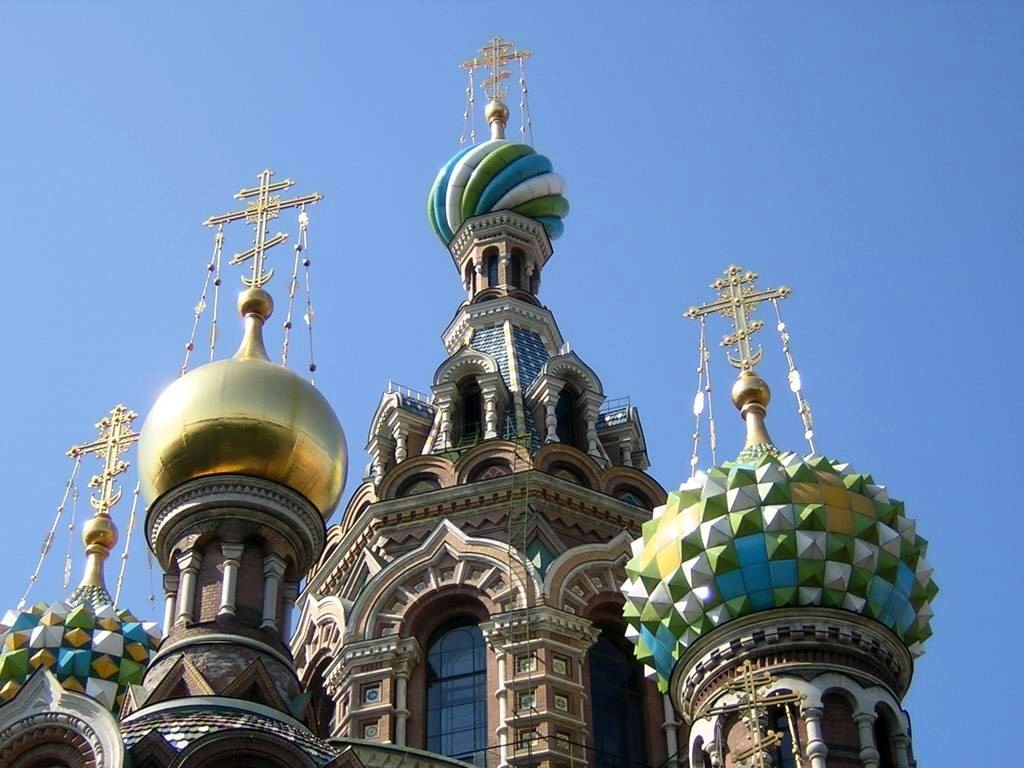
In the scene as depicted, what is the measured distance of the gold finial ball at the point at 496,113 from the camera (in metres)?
28.5

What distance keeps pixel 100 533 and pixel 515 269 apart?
6300 millimetres

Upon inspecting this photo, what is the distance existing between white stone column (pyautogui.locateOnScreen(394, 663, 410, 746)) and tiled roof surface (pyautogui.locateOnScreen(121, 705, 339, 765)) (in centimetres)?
487

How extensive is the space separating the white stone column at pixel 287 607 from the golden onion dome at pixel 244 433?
0.57m

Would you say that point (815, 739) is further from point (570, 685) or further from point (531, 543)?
point (531, 543)

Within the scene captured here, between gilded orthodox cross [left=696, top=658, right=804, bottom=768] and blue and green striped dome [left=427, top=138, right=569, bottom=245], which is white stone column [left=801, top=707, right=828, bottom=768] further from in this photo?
blue and green striped dome [left=427, top=138, right=569, bottom=245]

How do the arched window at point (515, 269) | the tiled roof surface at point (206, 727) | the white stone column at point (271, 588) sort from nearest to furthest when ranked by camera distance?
the tiled roof surface at point (206, 727), the white stone column at point (271, 588), the arched window at point (515, 269)

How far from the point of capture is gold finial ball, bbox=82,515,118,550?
2208 cm

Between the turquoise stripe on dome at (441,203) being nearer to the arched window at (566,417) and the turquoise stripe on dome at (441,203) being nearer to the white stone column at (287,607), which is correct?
the arched window at (566,417)

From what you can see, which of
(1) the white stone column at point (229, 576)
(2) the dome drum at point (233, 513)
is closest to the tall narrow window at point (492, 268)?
(2) the dome drum at point (233, 513)

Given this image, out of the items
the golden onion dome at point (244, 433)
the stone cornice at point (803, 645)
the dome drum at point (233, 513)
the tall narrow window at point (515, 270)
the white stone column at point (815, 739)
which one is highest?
the tall narrow window at point (515, 270)

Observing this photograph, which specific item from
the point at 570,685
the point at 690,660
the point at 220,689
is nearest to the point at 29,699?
the point at 220,689

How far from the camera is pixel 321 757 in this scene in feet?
49.6

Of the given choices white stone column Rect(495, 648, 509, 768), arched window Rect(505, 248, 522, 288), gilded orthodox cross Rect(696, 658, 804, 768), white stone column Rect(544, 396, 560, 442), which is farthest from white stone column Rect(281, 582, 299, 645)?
arched window Rect(505, 248, 522, 288)

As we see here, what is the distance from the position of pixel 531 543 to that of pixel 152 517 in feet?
17.7
